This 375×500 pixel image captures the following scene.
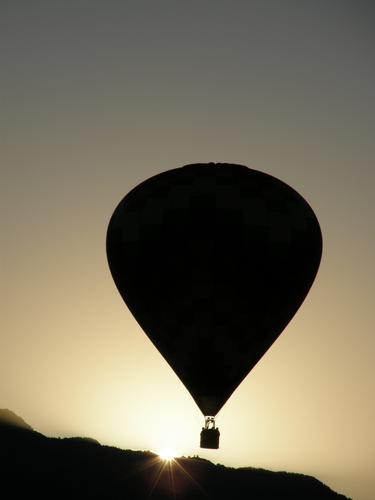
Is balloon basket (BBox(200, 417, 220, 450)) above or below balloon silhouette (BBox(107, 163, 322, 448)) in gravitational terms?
below

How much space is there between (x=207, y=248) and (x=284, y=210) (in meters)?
3.58

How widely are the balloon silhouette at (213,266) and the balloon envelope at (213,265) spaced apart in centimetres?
4

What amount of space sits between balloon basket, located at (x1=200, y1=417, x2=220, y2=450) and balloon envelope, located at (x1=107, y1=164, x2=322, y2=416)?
960mm

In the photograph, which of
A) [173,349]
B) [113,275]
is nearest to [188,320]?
[173,349]

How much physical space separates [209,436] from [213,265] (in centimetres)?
625

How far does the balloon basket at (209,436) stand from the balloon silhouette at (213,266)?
0.63m

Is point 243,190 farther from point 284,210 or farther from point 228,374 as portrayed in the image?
point 228,374

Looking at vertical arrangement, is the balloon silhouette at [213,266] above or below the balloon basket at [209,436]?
above

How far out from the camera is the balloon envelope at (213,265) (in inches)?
1575

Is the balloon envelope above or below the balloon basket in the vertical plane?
above

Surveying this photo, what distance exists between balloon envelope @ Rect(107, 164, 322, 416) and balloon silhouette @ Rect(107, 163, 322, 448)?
→ 0.04 metres

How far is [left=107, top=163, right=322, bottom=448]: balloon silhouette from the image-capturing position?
4000 cm

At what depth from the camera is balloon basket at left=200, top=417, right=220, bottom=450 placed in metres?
A: 37.8

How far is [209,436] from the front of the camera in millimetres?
38219
